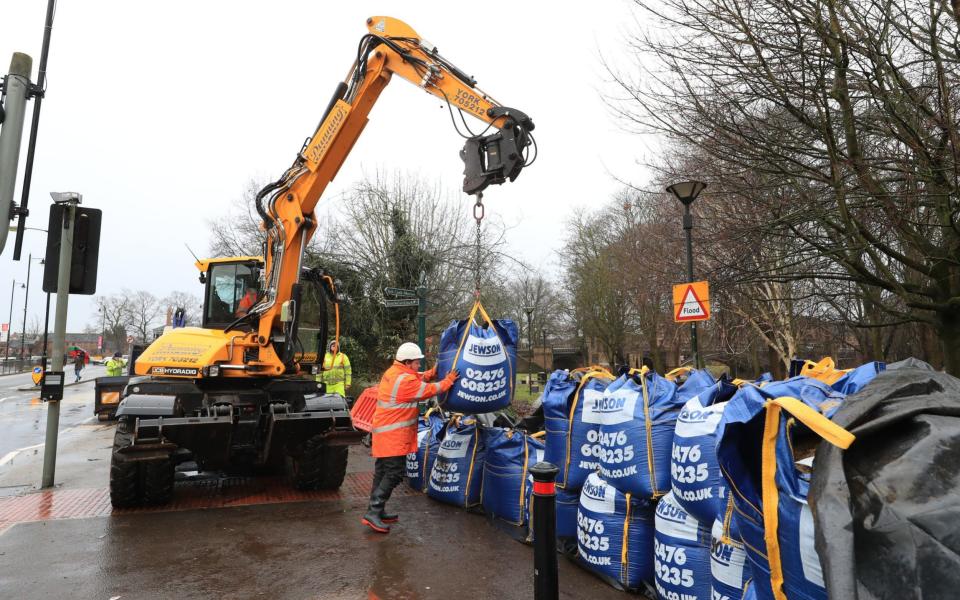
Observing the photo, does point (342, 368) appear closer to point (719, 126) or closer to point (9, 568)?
point (9, 568)

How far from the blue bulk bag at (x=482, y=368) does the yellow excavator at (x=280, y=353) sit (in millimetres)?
1291

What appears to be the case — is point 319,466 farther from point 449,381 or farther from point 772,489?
point 772,489

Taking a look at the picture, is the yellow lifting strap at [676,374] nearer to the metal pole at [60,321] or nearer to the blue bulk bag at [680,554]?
the blue bulk bag at [680,554]

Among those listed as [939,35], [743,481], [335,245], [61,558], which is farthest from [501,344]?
[335,245]

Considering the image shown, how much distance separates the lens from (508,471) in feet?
17.2

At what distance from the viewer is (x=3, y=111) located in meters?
3.09

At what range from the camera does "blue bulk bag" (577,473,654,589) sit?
392cm

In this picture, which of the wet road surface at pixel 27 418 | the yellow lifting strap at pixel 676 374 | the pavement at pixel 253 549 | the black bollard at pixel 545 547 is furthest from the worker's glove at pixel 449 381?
the wet road surface at pixel 27 418

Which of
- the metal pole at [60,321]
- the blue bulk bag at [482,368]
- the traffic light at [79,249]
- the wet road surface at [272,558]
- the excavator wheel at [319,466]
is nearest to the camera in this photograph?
the wet road surface at [272,558]

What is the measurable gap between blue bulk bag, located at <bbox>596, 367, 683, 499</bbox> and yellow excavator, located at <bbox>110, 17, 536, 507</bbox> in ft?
7.01

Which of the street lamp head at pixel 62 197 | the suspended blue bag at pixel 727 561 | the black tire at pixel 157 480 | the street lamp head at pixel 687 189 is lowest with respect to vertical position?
the black tire at pixel 157 480

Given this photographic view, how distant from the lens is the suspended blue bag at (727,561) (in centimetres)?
291

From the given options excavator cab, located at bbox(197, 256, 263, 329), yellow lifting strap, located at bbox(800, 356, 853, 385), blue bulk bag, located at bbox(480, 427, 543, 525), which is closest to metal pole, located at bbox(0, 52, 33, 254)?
blue bulk bag, located at bbox(480, 427, 543, 525)

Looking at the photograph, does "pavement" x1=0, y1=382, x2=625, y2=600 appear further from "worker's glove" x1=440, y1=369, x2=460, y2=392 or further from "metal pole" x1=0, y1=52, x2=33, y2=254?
"metal pole" x1=0, y1=52, x2=33, y2=254
